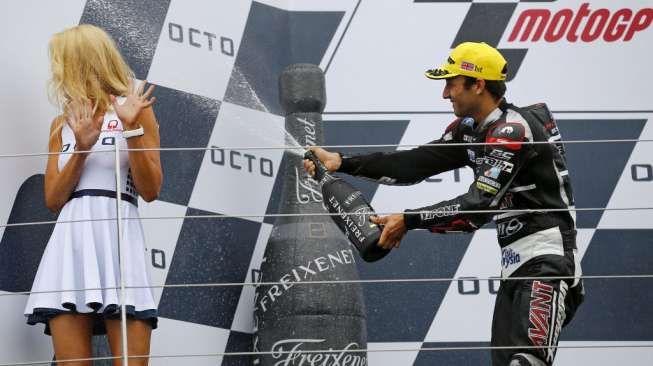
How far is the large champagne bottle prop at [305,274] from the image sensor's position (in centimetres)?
269

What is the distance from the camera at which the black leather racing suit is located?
2.19 m

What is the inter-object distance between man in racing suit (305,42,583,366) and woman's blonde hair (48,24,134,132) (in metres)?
0.39

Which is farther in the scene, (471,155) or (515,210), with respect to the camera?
(471,155)

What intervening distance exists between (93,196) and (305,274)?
0.57 m

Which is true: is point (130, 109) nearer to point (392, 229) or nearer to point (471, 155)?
point (392, 229)

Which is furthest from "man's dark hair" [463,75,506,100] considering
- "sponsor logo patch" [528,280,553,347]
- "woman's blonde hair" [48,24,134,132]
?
"woman's blonde hair" [48,24,134,132]

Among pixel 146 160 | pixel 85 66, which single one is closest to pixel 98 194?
pixel 146 160

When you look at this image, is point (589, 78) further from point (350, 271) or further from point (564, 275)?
point (564, 275)

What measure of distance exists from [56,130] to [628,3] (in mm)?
1445

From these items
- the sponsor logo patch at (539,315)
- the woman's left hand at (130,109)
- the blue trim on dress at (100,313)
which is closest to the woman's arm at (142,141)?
the woman's left hand at (130,109)

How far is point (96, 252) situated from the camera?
2.28m

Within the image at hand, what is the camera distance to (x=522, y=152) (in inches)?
87.4

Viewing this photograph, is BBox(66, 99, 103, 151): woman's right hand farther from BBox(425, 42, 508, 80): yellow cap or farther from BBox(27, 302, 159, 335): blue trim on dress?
BBox(425, 42, 508, 80): yellow cap

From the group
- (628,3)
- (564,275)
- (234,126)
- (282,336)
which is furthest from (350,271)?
(628,3)
